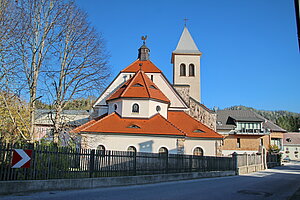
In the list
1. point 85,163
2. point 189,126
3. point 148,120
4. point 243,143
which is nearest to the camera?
point 85,163

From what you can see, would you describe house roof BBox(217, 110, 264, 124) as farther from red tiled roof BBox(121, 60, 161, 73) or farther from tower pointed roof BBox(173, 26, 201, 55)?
red tiled roof BBox(121, 60, 161, 73)

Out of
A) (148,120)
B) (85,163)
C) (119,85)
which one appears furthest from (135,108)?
(85,163)

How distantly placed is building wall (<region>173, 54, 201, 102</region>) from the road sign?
109 feet

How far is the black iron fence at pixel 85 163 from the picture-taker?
10008 millimetres

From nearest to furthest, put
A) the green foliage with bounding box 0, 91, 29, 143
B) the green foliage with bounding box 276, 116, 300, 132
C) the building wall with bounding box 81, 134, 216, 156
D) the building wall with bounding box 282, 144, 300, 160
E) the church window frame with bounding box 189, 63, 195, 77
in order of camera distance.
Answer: the green foliage with bounding box 0, 91, 29, 143 < the building wall with bounding box 81, 134, 216, 156 < the church window frame with bounding box 189, 63, 195, 77 < the building wall with bounding box 282, 144, 300, 160 < the green foliage with bounding box 276, 116, 300, 132

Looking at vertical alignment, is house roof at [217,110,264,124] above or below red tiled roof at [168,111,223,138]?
above

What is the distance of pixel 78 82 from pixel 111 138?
637 centimetres

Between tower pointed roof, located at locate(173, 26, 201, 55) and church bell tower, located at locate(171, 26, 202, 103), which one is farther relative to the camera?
tower pointed roof, located at locate(173, 26, 201, 55)

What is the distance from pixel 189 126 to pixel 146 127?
5.51m

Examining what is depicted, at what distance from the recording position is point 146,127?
26469mm

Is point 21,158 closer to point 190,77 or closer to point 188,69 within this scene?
point 190,77

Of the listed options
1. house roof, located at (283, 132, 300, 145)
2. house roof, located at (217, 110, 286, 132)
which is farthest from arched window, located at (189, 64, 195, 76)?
house roof, located at (283, 132, 300, 145)

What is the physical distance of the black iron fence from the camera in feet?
32.8

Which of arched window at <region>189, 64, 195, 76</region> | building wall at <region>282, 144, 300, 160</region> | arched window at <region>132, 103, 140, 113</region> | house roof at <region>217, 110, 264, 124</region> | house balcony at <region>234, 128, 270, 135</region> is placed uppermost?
arched window at <region>189, 64, 195, 76</region>
